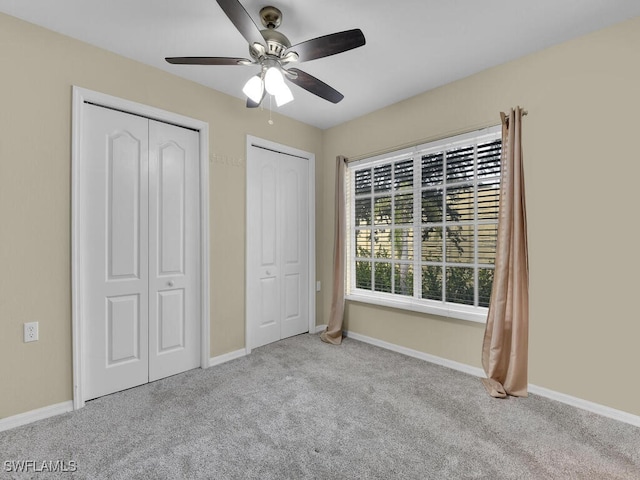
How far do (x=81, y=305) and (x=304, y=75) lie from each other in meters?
2.19

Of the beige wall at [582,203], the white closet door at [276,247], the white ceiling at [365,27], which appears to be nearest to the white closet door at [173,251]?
the white closet door at [276,247]

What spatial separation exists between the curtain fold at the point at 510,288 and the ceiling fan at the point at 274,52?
4.80 feet

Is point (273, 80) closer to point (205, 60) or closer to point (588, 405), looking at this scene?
point (205, 60)

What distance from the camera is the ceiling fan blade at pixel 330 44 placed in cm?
155

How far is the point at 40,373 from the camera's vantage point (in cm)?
204

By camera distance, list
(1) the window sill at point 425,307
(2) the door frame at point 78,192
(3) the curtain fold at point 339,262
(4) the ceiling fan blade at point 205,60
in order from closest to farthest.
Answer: (4) the ceiling fan blade at point 205,60 < (2) the door frame at point 78,192 < (1) the window sill at point 425,307 < (3) the curtain fold at point 339,262

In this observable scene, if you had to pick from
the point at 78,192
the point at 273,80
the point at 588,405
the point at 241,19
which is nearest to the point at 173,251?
the point at 78,192

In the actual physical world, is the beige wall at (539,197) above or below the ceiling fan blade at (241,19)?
below

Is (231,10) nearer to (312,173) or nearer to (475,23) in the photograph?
(475,23)

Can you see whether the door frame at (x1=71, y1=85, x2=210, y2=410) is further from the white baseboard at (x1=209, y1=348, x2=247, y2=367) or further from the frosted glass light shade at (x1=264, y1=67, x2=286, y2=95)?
the frosted glass light shade at (x1=264, y1=67, x2=286, y2=95)

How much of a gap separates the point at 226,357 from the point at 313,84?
2487mm

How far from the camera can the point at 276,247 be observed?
11.5 feet

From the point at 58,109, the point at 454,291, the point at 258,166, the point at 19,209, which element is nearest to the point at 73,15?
the point at 58,109

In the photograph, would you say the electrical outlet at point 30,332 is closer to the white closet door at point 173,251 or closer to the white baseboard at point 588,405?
the white closet door at point 173,251
